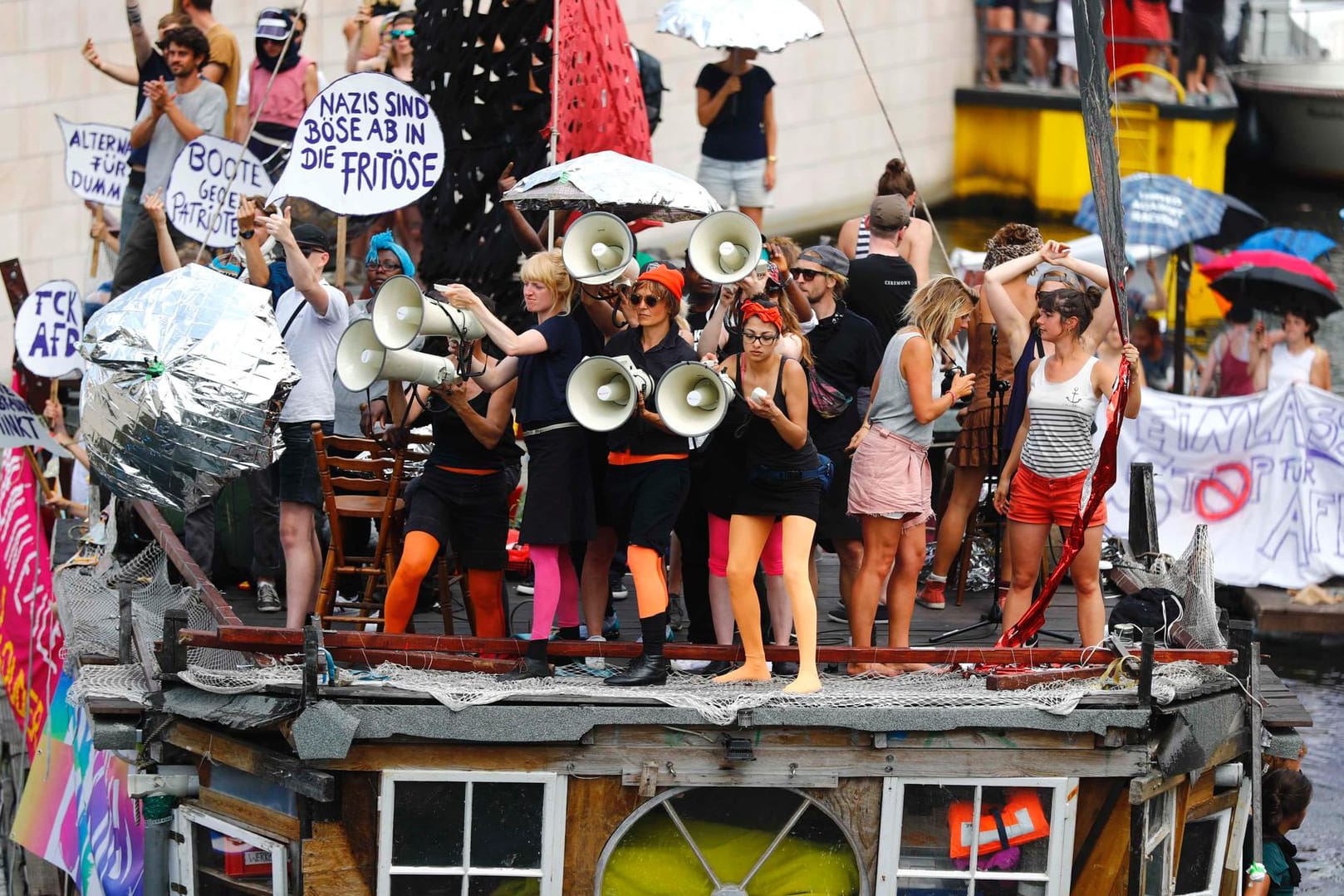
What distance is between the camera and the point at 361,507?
33.5ft

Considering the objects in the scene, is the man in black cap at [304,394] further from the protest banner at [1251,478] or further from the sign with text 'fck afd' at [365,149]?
the protest banner at [1251,478]

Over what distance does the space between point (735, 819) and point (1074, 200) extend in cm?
2141

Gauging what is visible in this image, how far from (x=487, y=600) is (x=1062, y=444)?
2.57m

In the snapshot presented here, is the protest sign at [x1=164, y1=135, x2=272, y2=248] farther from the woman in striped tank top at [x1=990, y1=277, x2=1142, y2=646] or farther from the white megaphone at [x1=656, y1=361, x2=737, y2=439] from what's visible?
the woman in striped tank top at [x1=990, y1=277, x2=1142, y2=646]

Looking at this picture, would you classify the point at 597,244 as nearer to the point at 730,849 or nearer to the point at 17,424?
the point at 730,849

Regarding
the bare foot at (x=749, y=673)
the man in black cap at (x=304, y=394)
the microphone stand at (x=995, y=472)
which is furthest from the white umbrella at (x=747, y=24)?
the bare foot at (x=749, y=673)

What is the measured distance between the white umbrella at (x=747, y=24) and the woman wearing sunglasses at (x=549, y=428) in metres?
4.34

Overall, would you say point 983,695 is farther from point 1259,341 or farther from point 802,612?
point 1259,341

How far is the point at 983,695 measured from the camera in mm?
8969

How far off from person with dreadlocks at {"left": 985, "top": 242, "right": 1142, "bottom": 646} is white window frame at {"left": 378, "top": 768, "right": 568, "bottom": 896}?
7.56ft

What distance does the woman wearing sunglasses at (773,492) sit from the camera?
8961 millimetres

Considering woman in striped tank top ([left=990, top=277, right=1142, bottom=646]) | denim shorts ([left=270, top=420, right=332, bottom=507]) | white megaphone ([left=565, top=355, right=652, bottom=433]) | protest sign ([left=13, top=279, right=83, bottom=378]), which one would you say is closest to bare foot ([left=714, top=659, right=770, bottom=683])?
white megaphone ([left=565, top=355, right=652, bottom=433])

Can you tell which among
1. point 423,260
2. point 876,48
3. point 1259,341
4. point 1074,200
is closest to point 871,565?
point 423,260

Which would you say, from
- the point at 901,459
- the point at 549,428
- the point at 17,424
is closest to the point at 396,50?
the point at 17,424
